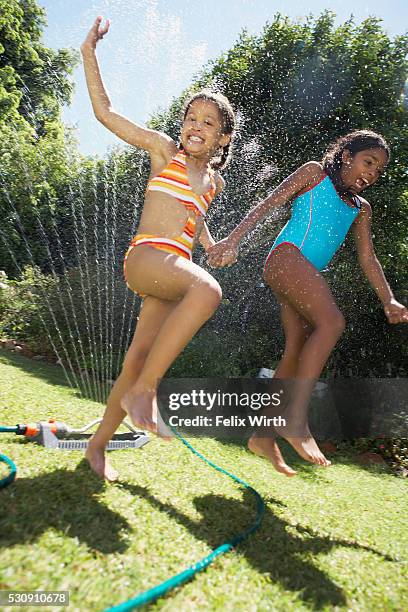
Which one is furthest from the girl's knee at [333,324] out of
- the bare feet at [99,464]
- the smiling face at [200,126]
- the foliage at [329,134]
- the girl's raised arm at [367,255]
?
the foliage at [329,134]

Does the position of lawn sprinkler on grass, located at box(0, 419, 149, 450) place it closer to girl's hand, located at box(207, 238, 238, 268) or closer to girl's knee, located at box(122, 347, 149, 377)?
girl's knee, located at box(122, 347, 149, 377)

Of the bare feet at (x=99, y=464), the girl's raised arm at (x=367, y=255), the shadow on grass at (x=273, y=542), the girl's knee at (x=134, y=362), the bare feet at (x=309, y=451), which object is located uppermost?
the girl's raised arm at (x=367, y=255)

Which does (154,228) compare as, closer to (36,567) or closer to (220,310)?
(36,567)

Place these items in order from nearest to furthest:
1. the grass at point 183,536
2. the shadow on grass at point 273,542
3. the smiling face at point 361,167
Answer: the grass at point 183,536 → the shadow on grass at point 273,542 → the smiling face at point 361,167

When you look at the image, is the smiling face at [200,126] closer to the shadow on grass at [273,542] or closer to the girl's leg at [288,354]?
the girl's leg at [288,354]

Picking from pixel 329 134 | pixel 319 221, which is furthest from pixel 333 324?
pixel 329 134

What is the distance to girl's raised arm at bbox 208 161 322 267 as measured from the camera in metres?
2.10

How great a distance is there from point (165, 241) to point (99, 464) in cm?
98

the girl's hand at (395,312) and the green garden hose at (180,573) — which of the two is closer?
the green garden hose at (180,573)

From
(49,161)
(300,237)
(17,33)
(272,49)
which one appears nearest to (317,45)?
(272,49)

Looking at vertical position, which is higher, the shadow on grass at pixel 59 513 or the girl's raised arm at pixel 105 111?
the girl's raised arm at pixel 105 111

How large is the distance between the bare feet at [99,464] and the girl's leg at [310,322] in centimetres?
78

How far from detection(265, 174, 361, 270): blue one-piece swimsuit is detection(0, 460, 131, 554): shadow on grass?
4.67 ft

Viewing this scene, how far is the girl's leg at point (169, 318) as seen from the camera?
5.98 feet
